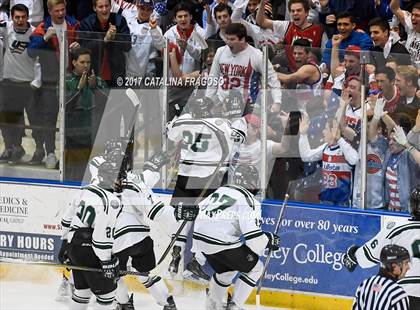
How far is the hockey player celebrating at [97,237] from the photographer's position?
418 inches

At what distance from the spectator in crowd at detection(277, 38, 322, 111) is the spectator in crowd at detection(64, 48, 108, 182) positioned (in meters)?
1.60

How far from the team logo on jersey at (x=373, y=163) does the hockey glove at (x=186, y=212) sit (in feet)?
4.46

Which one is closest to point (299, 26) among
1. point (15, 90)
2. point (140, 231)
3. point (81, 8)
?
point (81, 8)

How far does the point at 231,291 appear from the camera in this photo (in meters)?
11.4

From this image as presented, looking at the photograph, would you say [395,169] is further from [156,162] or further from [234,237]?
[156,162]

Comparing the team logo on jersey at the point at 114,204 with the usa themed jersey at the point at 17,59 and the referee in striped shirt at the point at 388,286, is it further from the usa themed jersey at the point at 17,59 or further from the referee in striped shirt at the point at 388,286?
the referee in striped shirt at the point at 388,286

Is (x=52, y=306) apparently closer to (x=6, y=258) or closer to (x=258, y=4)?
(x=6, y=258)

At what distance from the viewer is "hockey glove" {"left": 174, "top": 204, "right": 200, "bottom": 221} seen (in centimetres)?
1115

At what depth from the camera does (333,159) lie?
1096cm

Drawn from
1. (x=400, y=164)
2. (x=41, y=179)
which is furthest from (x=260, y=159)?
(x=41, y=179)

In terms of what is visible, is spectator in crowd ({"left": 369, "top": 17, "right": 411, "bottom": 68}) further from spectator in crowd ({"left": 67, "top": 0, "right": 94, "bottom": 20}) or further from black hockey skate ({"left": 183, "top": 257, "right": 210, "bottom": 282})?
spectator in crowd ({"left": 67, "top": 0, "right": 94, "bottom": 20})

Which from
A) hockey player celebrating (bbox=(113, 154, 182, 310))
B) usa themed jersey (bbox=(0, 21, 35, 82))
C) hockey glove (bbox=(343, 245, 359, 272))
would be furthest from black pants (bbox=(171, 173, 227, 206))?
usa themed jersey (bbox=(0, 21, 35, 82))

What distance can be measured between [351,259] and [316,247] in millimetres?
1098

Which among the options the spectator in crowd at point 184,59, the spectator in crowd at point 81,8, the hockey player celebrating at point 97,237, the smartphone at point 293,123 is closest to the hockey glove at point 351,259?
the smartphone at point 293,123
